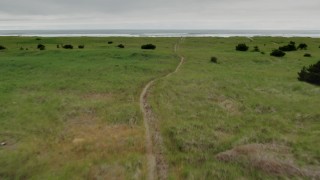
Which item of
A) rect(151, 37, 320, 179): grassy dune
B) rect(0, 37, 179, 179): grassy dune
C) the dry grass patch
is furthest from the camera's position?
rect(0, 37, 179, 179): grassy dune

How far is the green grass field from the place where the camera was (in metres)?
15.1

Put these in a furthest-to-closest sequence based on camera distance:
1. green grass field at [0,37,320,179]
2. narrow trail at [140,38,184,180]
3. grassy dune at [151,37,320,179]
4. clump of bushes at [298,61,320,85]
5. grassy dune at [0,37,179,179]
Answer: clump of bushes at [298,61,320,85], grassy dune at [0,37,179,179], green grass field at [0,37,320,179], grassy dune at [151,37,320,179], narrow trail at [140,38,184,180]

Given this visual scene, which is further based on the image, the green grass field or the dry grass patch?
the green grass field

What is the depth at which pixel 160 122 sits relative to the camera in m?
19.7

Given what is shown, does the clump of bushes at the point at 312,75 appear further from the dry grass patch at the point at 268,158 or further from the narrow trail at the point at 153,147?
the dry grass patch at the point at 268,158

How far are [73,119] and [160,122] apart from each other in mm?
4881

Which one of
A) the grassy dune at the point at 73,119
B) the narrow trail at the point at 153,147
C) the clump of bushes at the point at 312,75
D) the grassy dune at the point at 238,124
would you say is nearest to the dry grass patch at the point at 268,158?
the grassy dune at the point at 238,124

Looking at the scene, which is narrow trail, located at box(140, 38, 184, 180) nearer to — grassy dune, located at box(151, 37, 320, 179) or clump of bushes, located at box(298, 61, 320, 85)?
grassy dune, located at box(151, 37, 320, 179)

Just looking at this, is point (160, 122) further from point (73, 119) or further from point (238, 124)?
point (73, 119)

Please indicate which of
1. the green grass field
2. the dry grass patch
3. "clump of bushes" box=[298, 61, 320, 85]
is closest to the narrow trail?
the green grass field

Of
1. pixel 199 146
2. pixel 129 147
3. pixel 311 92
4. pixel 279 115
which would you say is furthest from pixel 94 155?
pixel 311 92

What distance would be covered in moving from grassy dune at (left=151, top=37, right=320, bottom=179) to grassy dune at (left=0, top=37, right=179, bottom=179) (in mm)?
1836

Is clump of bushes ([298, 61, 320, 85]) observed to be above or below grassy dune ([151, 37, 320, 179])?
above

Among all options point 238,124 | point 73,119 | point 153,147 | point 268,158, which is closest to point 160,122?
point 153,147
